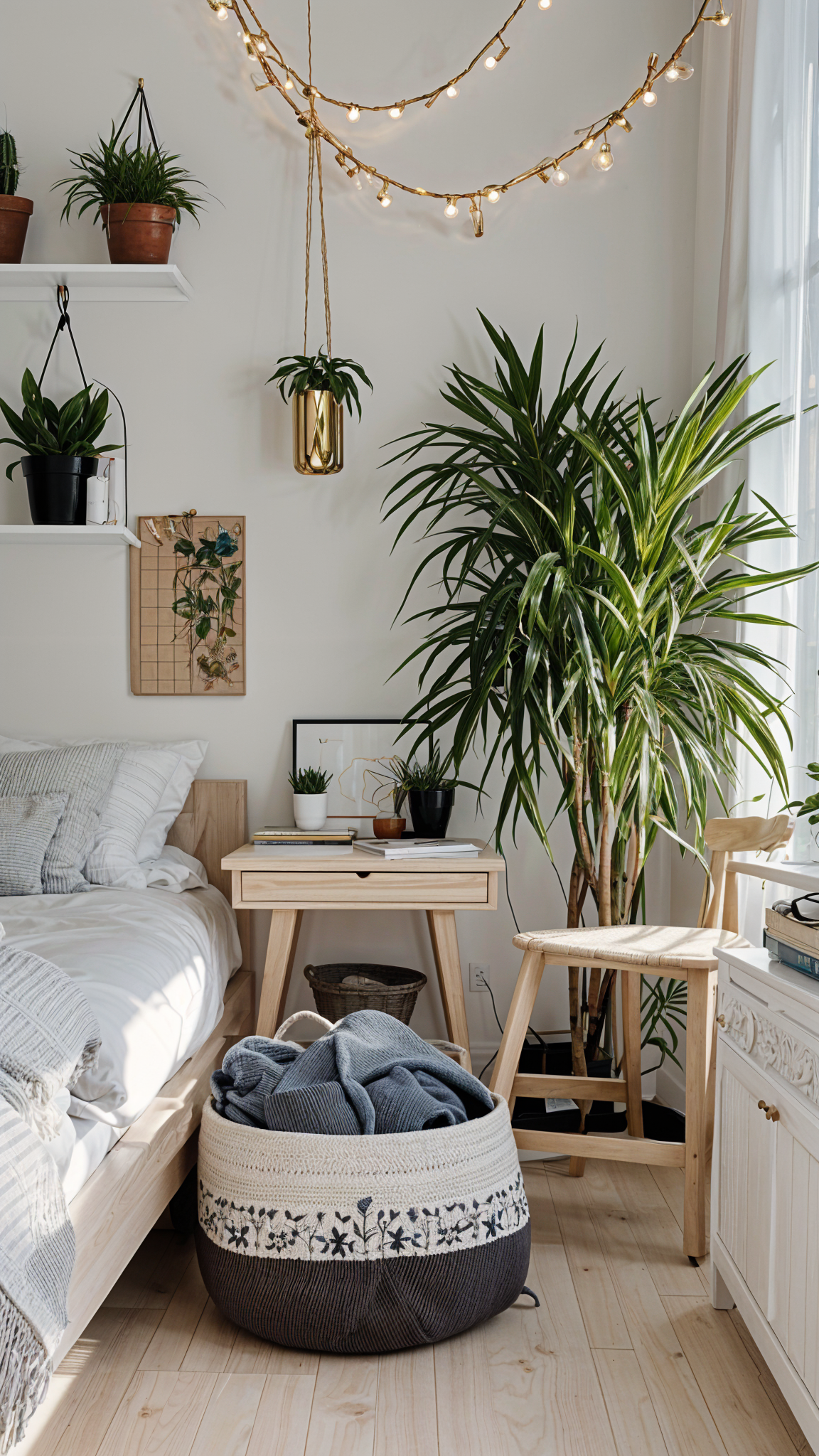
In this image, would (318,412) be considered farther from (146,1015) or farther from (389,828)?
(146,1015)

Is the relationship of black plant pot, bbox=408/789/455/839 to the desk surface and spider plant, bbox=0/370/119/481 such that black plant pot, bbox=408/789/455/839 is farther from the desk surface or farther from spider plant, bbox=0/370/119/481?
spider plant, bbox=0/370/119/481

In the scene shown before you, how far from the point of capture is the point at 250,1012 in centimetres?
288

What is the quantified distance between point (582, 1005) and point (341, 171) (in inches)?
90.7

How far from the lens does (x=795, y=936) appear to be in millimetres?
1545

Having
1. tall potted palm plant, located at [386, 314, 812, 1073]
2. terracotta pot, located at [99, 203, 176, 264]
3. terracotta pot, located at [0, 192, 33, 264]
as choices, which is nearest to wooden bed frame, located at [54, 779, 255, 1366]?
tall potted palm plant, located at [386, 314, 812, 1073]

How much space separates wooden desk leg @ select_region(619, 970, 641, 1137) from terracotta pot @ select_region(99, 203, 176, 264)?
2.18 m

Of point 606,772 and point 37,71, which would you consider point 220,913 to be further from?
point 37,71

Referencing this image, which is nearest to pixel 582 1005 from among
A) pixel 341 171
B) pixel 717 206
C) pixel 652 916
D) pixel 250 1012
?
pixel 652 916

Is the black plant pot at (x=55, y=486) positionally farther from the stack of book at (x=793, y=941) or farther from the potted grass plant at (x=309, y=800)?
the stack of book at (x=793, y=941)

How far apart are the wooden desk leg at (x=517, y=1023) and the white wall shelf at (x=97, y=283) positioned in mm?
1977

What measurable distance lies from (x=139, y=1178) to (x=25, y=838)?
1003 mm

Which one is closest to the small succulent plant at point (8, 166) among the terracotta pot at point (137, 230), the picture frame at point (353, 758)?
the terracotta pot at point (137, 230)

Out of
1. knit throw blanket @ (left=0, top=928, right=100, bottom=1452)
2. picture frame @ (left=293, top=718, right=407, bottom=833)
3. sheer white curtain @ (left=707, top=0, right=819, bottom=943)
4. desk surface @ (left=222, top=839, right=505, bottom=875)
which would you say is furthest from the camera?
picture frame @ (left=293, top=718, right=407, bottom=833)

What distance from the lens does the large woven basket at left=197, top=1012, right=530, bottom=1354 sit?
5.28ft
